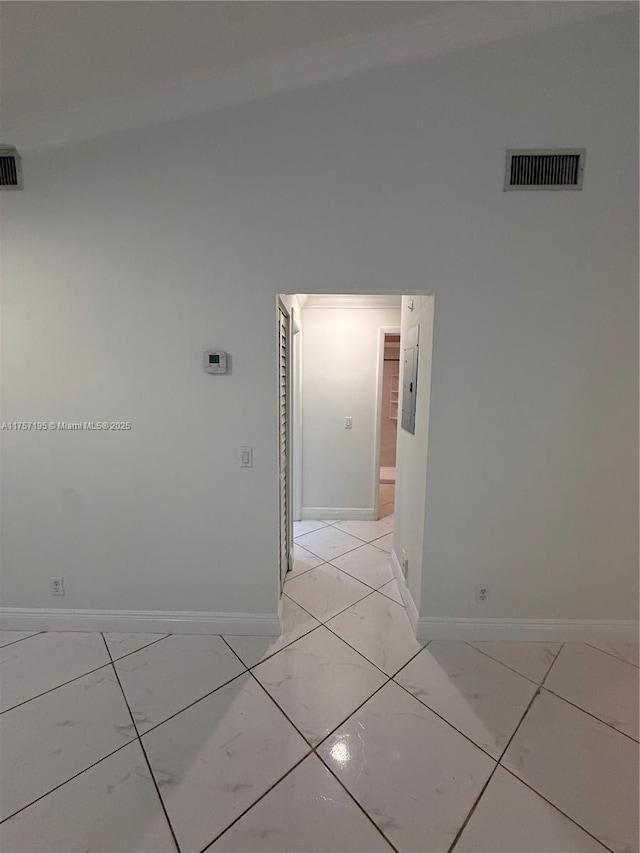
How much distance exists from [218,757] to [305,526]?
2372 mm

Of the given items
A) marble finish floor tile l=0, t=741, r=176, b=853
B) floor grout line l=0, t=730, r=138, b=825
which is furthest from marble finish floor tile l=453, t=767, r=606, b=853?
floor grout line l=0, t=730, r=138, b=825

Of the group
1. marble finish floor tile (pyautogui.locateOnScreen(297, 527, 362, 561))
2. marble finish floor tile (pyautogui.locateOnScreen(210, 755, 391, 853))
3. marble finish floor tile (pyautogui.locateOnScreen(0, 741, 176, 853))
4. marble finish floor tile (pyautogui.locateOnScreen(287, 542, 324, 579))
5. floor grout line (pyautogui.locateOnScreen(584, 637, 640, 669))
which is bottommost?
marble finish floor tile (pyautogui.locateOnScreen(0, 741, 176, 853))

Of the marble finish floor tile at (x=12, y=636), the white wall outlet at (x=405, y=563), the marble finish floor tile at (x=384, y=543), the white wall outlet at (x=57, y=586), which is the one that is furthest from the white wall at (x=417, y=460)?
the marble finish floor tile at (x=12, y=636)

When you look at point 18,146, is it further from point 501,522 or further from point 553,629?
point 553,629

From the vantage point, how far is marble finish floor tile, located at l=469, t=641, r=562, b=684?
72.4 inches

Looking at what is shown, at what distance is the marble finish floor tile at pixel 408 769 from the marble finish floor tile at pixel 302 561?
4.08ft

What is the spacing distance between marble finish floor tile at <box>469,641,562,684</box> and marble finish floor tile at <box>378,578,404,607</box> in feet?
1.77

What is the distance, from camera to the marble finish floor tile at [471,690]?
1521 millimetres

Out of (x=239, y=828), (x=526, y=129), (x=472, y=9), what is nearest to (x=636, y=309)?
(x=526, y=129)

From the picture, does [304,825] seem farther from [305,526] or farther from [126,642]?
[305,526]

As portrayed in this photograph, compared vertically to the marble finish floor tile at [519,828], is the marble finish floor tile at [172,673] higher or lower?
higher

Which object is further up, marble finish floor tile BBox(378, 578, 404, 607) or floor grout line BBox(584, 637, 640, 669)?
marble finish floor tile BBox(378, 578, 404, 607)

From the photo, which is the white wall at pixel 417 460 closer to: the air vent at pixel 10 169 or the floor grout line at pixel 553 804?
the floor grout line at pixel 553 804

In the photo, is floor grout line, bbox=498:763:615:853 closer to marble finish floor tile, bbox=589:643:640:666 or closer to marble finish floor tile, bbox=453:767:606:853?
marble finish floor tile, bbox=453:767:606:853
